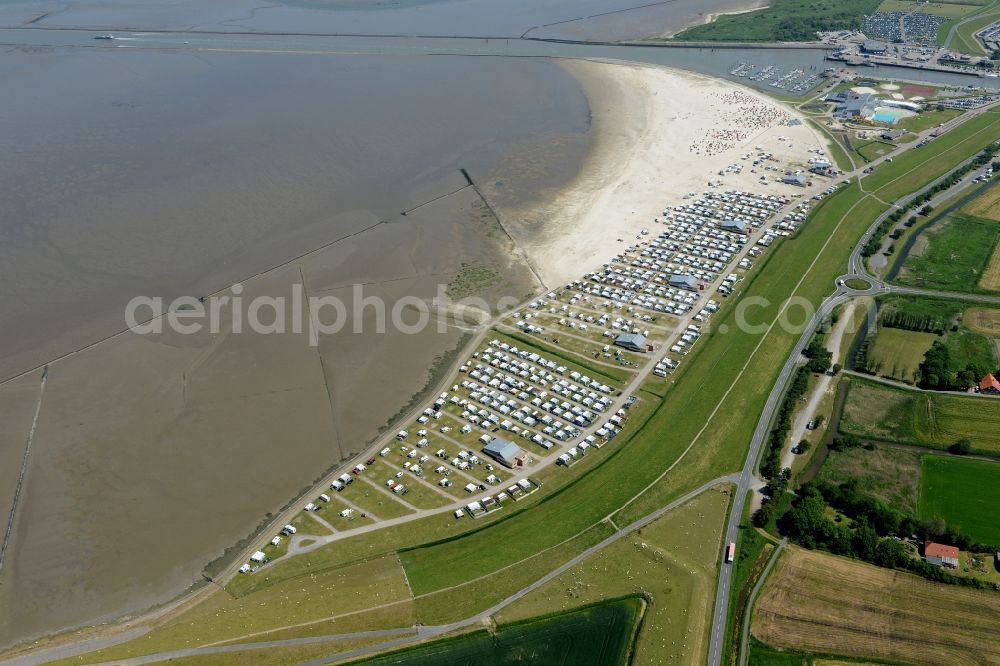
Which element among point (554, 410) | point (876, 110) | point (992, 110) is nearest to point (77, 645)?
point (554, 410)

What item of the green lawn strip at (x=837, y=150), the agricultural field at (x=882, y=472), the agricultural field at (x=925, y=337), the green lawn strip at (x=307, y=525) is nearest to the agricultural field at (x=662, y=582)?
the agricultural field at (x=882, y=472)

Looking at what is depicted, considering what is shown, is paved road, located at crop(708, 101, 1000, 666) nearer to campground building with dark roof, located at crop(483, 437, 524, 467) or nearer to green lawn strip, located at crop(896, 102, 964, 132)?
campground building with dark roof, located at crop(483, 437, 524, 467)

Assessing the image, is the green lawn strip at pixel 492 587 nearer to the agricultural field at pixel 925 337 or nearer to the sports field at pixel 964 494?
the sports field at pixel 964 494

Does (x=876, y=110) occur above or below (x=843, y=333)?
above

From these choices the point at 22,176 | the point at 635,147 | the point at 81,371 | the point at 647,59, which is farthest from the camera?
the point at 647,59

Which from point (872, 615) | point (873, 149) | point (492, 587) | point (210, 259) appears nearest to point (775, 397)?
point (872, 615)

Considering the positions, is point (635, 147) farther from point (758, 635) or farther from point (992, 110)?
point (758, 635)
